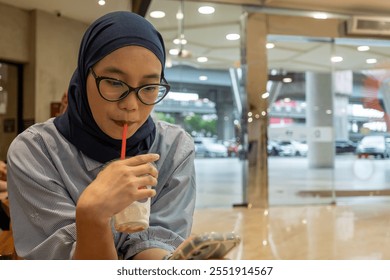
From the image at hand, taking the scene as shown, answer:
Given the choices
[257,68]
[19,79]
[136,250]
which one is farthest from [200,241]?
[257,68]

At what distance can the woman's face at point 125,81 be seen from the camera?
0.61 meters

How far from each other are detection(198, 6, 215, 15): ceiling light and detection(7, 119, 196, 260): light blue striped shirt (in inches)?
20.1

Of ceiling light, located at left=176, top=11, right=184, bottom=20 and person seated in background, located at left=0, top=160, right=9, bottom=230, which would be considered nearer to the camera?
person seated in background, located at left=0, top=160, right=9, bottom=230

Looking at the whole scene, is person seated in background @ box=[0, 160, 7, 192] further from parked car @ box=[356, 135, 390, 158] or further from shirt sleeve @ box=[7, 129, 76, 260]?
parked car @ box=[356, 135, 390, 158]

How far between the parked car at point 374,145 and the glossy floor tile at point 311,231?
30cm

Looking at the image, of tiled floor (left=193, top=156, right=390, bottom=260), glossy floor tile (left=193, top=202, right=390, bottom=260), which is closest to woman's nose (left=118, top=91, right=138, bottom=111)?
tiled floor (left=193, top=156, right=390, bottom=260)

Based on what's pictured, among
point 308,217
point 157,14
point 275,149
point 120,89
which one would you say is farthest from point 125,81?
point 308,217

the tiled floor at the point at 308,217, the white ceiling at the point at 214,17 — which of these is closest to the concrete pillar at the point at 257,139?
the tiled floor at the point at 308,217

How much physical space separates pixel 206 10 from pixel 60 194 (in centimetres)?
72

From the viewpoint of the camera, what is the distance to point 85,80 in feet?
2.11

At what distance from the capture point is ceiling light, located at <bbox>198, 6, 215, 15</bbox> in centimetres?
114

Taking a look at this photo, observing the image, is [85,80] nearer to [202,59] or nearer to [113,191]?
[113,191]

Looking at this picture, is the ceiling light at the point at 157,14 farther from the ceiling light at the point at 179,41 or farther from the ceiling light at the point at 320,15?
the ceiling light at the point at 320,15
